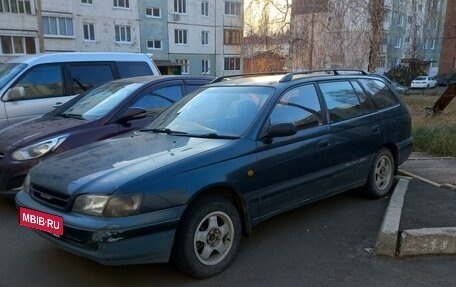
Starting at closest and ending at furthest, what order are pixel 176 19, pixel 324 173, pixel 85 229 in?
pixel 85 229, pixel 324 173, pixel 176 19

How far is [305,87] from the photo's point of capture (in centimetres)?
431

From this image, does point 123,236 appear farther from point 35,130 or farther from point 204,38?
point 204,38

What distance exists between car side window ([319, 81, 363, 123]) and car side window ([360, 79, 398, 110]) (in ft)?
1.28

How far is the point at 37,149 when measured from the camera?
466 cm

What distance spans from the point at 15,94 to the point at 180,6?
35.6 m

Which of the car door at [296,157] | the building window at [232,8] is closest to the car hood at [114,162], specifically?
the car door at [296,157]

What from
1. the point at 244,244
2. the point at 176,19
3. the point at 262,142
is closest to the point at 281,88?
the point at 262,142

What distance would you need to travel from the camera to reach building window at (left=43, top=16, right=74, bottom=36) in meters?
30.9

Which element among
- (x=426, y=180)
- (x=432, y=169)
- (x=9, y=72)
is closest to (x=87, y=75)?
(x=9, y=72)

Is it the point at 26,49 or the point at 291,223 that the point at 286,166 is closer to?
the point at 291,223

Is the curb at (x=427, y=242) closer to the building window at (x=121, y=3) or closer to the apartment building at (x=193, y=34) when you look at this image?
the apartment building at (x=193, y=34)

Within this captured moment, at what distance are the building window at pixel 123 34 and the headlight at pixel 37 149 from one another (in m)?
32.7

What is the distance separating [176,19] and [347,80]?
36.6m

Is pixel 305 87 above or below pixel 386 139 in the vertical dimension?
above
